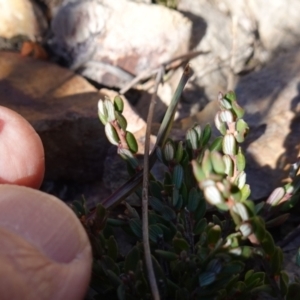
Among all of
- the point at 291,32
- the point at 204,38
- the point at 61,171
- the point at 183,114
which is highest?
the point at 291,32

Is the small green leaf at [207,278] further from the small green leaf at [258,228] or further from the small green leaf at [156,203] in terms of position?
the small green leaf at [156,203]

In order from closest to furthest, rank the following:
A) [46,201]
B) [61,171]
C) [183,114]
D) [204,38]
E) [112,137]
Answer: [46,201], [112,137], [61,171], [183,114], [204,38]

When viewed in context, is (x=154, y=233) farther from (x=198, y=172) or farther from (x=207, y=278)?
(x=198, y=172)

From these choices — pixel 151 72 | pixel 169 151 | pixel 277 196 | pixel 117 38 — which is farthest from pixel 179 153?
pixel 117 38

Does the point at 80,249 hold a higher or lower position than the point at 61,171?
higher

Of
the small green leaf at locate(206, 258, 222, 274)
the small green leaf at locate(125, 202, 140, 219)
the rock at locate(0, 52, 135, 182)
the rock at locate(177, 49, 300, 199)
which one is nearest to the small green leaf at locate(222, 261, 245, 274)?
the small green leaf at locate(206, 258, 222, 274)

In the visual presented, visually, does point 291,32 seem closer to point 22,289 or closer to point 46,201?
point 46,201

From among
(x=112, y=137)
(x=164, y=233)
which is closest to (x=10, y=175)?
(x=112, y=137)
